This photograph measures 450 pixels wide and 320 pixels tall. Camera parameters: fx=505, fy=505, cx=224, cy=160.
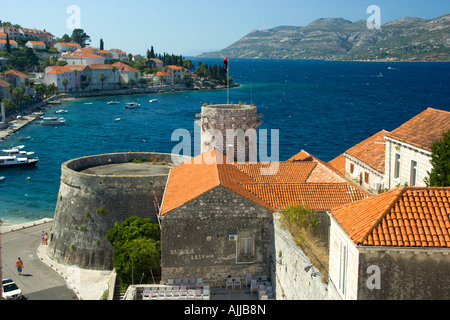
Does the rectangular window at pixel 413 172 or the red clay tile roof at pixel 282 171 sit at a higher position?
the rectangular window at pixel 413 172

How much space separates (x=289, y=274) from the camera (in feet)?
45.8

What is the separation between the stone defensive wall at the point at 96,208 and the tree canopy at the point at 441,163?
43.8 ft

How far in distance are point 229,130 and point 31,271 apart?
1287cm

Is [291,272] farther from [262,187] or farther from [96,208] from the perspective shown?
[96,208]

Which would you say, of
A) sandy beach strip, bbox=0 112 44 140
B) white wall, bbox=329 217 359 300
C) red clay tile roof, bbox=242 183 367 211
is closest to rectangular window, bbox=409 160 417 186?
red clay tile roof, bbox=242 183 367 211

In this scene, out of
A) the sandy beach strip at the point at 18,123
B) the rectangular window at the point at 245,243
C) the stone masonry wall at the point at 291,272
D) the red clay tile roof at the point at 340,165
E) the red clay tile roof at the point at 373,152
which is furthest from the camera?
the sandy beach strip at the point at 18,123

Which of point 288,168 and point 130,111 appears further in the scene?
point 130,111

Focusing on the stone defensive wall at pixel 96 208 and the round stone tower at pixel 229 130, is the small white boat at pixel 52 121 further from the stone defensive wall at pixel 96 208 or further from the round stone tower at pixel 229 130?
the round stone tower at pixel 229 130

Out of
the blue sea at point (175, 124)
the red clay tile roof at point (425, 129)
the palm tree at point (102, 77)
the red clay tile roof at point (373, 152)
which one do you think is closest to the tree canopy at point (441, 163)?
the red clay tile roof at point (425, 129)

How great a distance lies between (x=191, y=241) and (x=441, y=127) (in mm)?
10436

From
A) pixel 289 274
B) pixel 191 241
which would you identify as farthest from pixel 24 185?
pixel 289 274

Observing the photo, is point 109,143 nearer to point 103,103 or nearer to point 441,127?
point 103,103

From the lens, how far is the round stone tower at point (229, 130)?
24.9m

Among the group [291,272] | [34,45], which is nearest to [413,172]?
[291,272]
